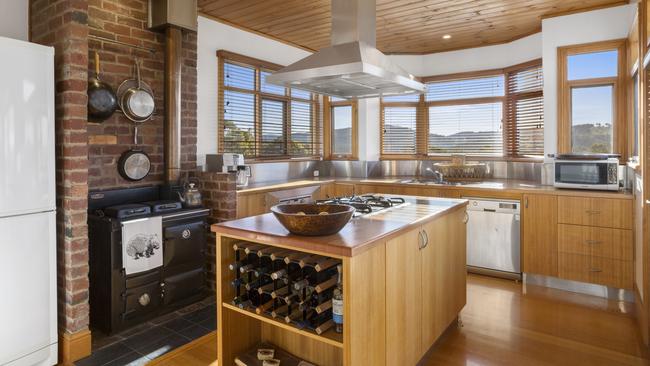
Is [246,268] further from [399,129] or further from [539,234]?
[399,129]

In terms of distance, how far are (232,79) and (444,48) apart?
281 centimetres

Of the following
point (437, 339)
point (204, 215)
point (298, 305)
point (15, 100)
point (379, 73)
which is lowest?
point (437, 339)

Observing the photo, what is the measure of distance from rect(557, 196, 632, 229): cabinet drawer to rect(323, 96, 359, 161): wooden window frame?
270 centimetres

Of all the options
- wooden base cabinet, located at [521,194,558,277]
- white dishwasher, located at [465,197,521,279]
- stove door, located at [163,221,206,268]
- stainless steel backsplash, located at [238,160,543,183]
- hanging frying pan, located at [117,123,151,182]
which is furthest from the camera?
stainless steel backsplash, located at [238,160,543,183]

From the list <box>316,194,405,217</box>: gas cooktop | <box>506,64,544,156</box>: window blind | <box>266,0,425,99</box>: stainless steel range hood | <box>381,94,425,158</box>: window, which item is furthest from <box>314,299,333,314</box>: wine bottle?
<box>381,94,425,158</box>: window

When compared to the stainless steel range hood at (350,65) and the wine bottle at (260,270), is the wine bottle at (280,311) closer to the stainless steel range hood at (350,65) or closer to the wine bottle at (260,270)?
the wine bottle at (260,270)

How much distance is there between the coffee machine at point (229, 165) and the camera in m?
3.93

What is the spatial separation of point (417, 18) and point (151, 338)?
3.79 metres

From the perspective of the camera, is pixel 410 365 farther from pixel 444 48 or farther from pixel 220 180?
pixel 444 48

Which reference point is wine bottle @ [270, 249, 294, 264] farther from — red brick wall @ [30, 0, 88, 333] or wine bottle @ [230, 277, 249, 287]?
red brick wall @ [30, 0, 88, 333]

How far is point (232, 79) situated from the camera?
4.47 meters

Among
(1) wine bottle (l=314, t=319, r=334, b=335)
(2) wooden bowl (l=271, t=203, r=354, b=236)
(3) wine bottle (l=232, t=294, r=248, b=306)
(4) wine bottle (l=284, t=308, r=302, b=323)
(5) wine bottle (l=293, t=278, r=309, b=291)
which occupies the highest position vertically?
(2) wooden bowl (l=271, t=203, r=354, b=236)

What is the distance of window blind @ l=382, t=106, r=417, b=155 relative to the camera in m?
5.71

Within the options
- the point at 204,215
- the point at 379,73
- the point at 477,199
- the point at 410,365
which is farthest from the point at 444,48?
the point at 410,365
